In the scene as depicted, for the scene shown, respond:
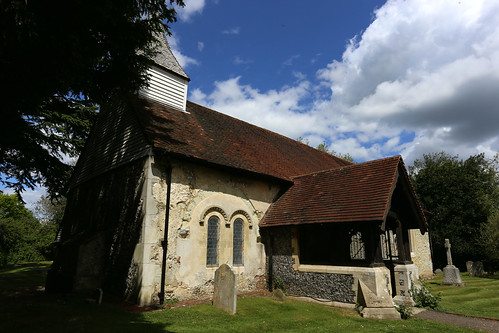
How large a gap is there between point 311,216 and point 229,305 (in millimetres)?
4520

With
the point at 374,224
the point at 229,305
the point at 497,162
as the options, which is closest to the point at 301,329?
the point at 229,305

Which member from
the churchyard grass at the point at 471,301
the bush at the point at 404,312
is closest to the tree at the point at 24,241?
the bush at the point at 404,312

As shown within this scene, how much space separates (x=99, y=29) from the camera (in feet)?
24.1

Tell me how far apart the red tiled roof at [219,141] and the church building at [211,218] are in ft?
0.29

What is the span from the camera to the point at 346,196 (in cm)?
1157

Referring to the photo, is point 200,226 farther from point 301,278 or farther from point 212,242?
point 301,278

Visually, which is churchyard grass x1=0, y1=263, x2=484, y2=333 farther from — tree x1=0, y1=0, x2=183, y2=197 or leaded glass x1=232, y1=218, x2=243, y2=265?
tree x1=0, y1=0, x2=183, y2=197

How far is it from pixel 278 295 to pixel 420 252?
16.4 metres

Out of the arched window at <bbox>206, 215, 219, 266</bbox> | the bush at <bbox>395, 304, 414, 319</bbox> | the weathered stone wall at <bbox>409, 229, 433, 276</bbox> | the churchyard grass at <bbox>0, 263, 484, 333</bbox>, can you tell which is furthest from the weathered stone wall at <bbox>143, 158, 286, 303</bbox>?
the weathered stone wall at <bbox>409, 229, 433, 276</bbox>

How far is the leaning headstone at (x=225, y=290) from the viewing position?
29.9 feet

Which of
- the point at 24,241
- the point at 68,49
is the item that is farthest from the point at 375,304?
the point at 24,241

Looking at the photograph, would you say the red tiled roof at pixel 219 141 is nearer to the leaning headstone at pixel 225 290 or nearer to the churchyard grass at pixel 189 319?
the leaning headstone at pixel 225 290

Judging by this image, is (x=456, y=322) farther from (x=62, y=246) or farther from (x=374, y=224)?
(x=62, y=246)

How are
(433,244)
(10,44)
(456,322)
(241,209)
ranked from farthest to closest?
1. (433,244)
2. (241,209)
3. (456,322)
4. (10,44)
